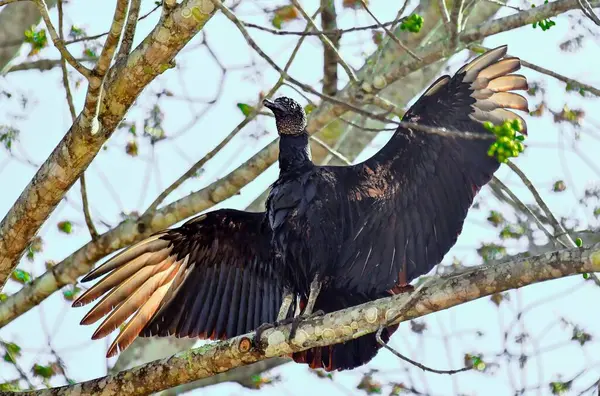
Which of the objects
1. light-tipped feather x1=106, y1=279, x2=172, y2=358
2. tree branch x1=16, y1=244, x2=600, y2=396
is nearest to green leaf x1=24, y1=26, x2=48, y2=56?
light-tipped feather x1=106, y1=279, x2=172, y2=358

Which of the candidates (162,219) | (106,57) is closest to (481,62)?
(106,57)

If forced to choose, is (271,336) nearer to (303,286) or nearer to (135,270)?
(303,286)

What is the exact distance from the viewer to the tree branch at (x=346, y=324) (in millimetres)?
3264

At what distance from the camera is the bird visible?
4.68 m

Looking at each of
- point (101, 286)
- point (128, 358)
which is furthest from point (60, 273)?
point (128, 358)

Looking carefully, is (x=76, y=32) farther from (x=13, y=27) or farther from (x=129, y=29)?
(x=129, y=29)

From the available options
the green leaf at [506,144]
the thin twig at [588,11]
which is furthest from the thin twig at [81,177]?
the thin twig at [588,11]

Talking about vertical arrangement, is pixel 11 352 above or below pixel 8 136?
below

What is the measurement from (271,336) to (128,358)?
2.29 meters

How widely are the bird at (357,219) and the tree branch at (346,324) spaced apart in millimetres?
427

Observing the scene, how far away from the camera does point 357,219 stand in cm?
489

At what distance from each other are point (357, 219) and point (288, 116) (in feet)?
2.38

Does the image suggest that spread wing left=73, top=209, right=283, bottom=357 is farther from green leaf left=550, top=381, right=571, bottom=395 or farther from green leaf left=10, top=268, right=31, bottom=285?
green leaf left=550, top=381, right=571, bottom=395

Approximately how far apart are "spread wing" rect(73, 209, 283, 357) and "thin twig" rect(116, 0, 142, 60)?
143 centimetres
